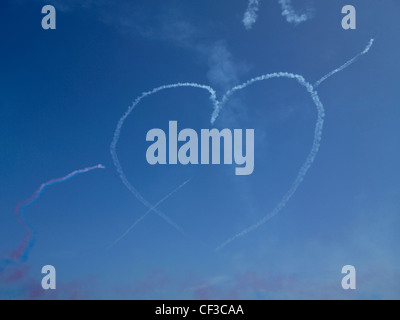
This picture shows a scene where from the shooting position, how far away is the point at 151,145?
8438 mm

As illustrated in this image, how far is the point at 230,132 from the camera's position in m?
8.45

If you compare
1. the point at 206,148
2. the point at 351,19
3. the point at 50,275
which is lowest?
the point at 50,275
